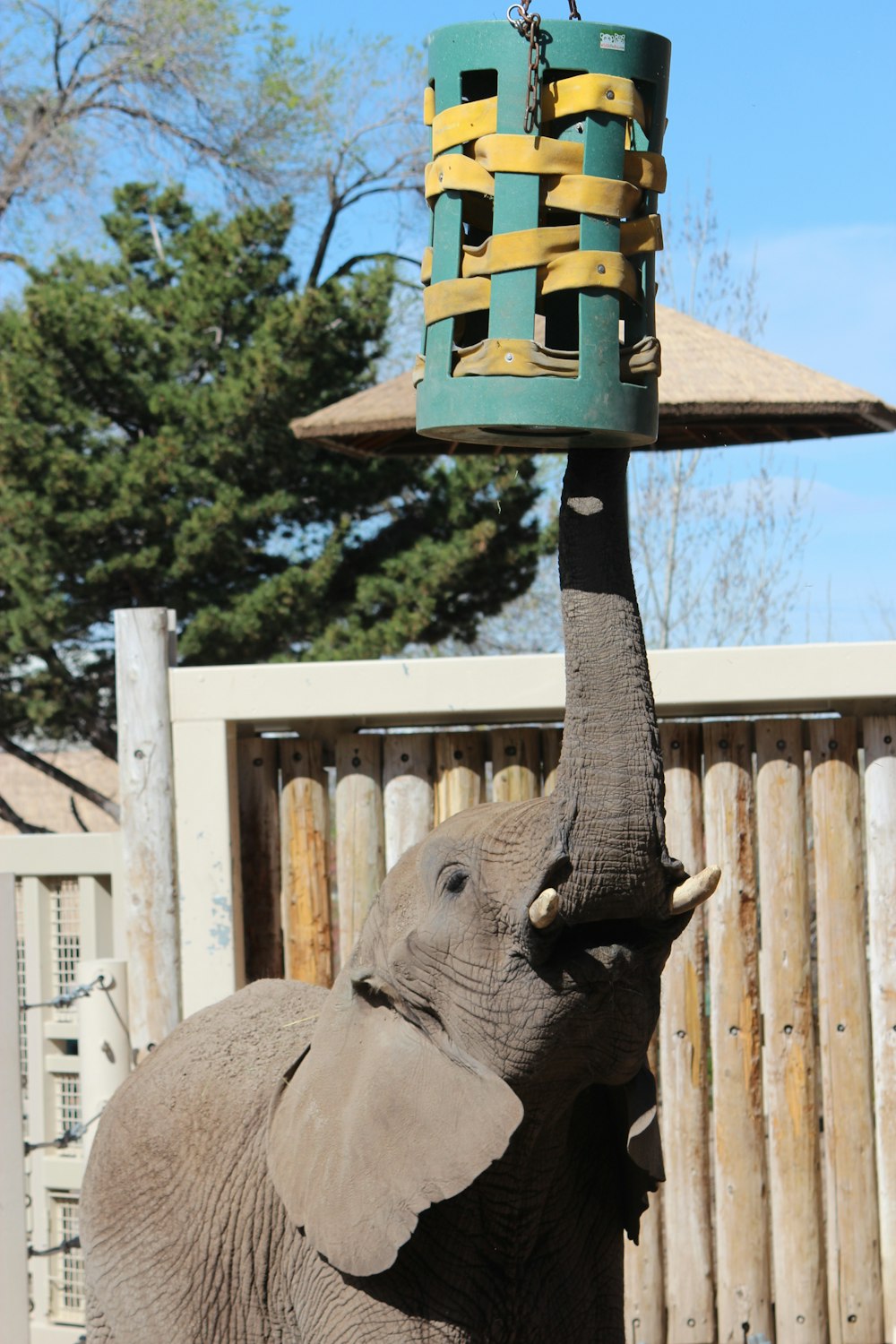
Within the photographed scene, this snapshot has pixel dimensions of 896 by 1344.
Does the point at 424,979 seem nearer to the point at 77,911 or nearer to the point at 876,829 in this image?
the point at 876,829

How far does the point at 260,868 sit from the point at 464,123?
2.57m

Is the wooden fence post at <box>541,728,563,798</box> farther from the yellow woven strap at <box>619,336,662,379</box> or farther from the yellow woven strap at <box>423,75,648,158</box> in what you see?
the yellow woven strap at <box>423,75,648,158</box>

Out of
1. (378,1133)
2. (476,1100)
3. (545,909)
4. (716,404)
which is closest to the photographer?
(545,909)

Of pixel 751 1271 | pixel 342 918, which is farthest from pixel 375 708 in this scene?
pixel 751 1271

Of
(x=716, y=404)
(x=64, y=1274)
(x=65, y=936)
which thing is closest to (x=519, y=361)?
(x=65, y=936)

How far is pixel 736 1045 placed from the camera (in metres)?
4.16

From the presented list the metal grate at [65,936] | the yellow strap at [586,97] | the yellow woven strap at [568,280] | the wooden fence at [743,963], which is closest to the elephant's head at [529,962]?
the yellow woven strap at [568,280]

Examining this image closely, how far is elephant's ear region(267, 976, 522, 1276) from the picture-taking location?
6.88 feet

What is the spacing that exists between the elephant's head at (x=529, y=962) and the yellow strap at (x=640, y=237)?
29 cm

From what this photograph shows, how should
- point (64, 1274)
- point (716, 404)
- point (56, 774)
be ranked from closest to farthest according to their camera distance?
point (64, 1274), point (716, 404), point (56, 774)

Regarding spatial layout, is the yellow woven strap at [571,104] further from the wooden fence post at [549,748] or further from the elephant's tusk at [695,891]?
the wooden fence post at [549,748]

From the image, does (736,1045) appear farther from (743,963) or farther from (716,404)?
(716,404)

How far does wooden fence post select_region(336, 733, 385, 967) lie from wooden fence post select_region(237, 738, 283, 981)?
18 centimetres

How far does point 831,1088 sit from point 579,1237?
192 cm
